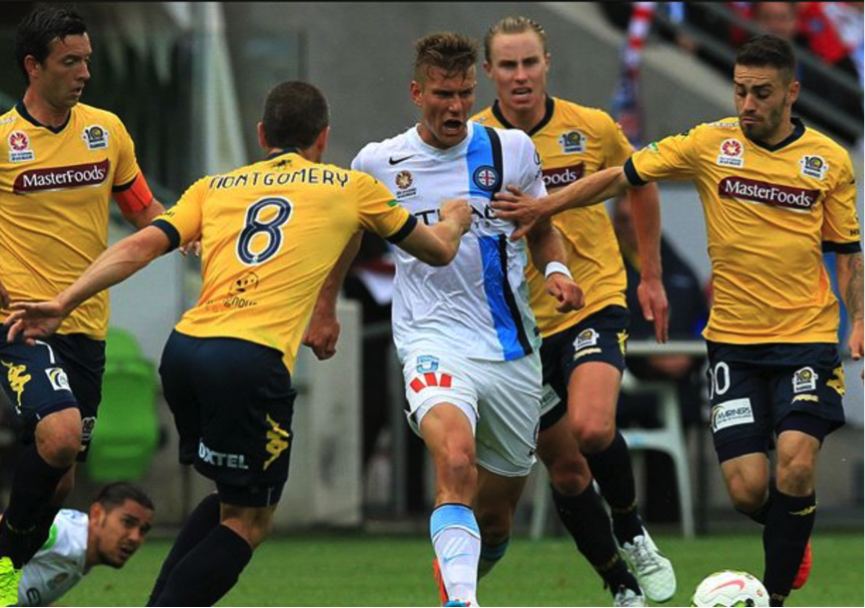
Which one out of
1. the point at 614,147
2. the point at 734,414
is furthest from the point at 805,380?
the point at 614,147

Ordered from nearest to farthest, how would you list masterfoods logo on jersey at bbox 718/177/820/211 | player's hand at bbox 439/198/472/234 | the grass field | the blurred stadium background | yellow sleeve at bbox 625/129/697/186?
player's hand at bbox 439/198/472/234 < masterfoods logo on jersey at bbox 718/177/820/211 < yellow sleeve at bbox 625/129/697/186 < the grass field < the blurred stadium background

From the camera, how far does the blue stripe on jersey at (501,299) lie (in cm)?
827

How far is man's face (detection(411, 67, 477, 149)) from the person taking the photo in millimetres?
8125

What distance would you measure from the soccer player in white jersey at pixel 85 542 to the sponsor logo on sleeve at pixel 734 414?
2.65 meters

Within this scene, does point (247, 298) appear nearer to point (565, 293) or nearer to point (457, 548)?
point (457, 548)

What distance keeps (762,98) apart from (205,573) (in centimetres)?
321

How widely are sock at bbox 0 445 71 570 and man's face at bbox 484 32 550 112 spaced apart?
2621 millimetres

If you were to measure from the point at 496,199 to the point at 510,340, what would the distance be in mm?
559

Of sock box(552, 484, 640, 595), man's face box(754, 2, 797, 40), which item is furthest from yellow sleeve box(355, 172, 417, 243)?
man's face box(754, 2, 797, 40)

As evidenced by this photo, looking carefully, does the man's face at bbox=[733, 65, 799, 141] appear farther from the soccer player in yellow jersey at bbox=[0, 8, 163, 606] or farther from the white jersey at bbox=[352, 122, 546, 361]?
the soccer player in yellow jersey at bbox=[0, 8, 163, 606]

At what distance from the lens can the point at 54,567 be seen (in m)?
9.34

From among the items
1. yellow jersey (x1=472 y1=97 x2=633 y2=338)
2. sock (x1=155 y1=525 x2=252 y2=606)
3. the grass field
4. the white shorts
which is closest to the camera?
sock (x1=155 y1=525 x2=252 y2=606)

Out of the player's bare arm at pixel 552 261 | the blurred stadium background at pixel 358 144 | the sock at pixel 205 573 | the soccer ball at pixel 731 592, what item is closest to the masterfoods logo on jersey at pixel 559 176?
the player's bare arm at pixel 552 261

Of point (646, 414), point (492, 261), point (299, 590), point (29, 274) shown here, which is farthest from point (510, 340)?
point (646, 414)
